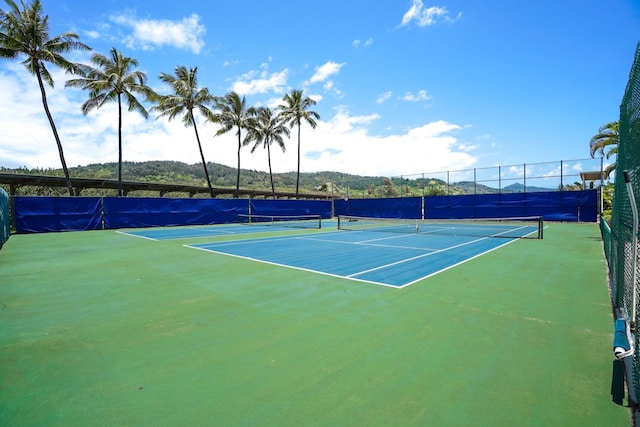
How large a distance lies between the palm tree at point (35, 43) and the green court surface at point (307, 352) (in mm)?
22030

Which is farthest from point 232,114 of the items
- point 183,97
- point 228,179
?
point 228,179

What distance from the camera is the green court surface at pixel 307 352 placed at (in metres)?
2.39

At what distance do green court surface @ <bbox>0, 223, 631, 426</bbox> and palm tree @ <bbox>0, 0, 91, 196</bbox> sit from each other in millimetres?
22030

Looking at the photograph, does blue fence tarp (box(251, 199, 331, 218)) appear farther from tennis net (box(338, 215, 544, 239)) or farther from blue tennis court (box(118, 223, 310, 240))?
blue tennis court (box(118, 223, 310, 240))

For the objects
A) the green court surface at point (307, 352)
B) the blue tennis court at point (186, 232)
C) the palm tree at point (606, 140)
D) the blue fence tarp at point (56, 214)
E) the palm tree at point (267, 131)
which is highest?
the palm tree at point (267, 131)

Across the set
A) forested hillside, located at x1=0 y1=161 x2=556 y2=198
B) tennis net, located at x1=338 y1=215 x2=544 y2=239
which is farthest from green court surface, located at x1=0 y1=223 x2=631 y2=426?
forested hillside, located at x1=0 y1=161 x2=556 y2=198

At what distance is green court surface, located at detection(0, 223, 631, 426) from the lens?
2387mm

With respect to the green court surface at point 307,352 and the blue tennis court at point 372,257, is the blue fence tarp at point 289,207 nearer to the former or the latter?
the blue tennis court at point 372,257

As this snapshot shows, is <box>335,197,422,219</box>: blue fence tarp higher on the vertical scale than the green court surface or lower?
higher

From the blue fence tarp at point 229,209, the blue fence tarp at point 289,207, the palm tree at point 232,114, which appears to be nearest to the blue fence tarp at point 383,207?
the blue fence tarp at point 229,209

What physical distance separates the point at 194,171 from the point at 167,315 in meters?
95.9

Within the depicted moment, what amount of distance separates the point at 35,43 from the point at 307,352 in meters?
28.2

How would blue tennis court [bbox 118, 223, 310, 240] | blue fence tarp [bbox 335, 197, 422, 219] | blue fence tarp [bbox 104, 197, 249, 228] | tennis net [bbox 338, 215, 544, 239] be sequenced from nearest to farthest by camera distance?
tennis net [bbox 338, 215, 544, 239]
blue tennis court [bbox 118, 223, 310, 240]
blue fence tarp [bbox 104, 197, 249, 228]
blue fence tarp [bbox 335, 197, 422, 219]

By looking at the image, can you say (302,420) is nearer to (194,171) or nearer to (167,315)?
(167,315)
